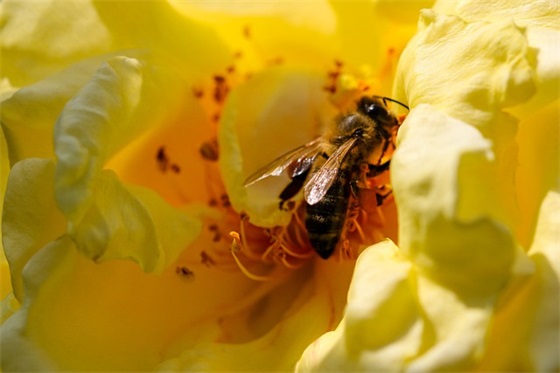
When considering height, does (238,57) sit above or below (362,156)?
above

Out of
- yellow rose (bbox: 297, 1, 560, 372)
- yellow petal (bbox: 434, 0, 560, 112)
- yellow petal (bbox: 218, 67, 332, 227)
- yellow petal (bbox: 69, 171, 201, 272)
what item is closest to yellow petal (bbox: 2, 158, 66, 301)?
yellow petal (bbox: 69, 171, 201, 272)


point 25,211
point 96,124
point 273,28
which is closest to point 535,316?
point 96,124

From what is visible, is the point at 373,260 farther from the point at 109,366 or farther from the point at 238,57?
the point at 238,57

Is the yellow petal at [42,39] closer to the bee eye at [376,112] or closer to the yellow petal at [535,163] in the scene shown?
the bee eye at [376,112]

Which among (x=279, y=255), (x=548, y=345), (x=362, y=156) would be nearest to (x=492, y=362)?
(x=548, y=345)

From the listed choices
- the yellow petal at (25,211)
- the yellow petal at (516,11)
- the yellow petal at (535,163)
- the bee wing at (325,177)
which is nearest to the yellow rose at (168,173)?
the yellow petal at (25,211)

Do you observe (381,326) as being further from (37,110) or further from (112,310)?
(37,110)

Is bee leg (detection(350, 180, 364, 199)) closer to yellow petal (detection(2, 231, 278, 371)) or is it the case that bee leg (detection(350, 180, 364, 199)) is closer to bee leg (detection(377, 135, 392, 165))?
bee leg (detection(377, 135, 392, 165))
